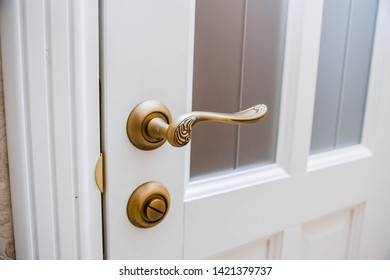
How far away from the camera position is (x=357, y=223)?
2.64 ft

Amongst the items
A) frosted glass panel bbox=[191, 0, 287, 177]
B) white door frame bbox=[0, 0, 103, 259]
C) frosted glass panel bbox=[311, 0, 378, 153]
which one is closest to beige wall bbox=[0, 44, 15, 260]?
white door frame bbox=[0, 0, 103, 259]

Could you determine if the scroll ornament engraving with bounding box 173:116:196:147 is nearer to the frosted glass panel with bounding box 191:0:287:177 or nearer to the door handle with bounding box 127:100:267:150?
the door handle with bounding box 127:100:267:150

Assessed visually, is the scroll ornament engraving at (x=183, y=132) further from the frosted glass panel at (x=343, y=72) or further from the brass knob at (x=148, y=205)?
the frosted glass panel at (x=343, y=72)

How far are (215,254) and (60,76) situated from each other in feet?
1.08

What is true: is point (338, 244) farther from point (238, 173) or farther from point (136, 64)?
point (136, 64)

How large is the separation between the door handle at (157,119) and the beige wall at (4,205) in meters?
0.13

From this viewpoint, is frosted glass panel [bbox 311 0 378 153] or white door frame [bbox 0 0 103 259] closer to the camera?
white door frame [bbox 0 0 103 259]

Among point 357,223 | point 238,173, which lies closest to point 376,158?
point 357,223

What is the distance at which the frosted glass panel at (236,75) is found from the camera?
51 centimetres

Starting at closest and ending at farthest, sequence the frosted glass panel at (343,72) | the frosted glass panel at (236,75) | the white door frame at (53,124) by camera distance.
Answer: the white door frame at (53,124), the frosted glass panel at (236,75), the frosted glass panel at (343,72)

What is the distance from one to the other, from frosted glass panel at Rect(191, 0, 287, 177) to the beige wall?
22 centimetres

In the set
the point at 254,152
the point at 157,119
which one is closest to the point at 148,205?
the point at 157,119

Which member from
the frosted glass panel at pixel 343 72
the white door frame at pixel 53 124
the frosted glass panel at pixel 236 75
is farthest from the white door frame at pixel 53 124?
the frosted glass panel at pixel 343 72

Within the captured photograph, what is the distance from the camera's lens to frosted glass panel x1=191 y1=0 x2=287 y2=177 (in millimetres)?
513
